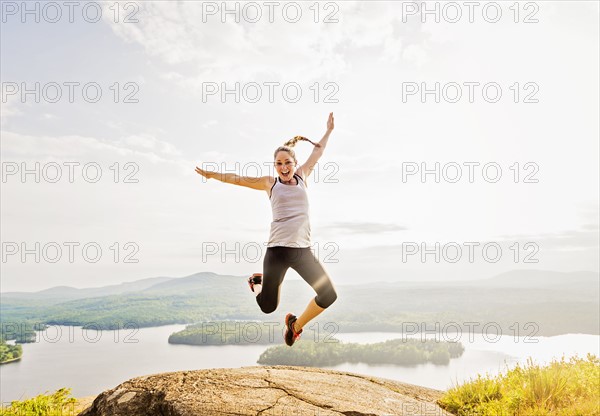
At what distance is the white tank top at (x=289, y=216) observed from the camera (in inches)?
262

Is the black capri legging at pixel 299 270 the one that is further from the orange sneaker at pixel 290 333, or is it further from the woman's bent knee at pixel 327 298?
the orange sneaker at pixel 290 333

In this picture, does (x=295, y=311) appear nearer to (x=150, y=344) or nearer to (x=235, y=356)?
(x=235, y=356)

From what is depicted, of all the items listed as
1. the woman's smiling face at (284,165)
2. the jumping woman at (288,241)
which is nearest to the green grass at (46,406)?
the jumping woman at (288,241)

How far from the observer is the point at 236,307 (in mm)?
103625

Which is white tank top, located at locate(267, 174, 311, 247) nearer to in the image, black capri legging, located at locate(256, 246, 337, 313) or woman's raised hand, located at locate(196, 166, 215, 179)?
black capri legging, located at locate(256, 246, 337, 313)

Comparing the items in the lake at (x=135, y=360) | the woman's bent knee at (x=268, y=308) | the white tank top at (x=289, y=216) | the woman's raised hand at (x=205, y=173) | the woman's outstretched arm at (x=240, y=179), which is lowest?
the lake at (x=135, y=360)

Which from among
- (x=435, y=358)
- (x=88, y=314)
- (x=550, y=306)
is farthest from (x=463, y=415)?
(x=88, y=314)

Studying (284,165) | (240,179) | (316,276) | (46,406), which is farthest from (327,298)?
(46,406)

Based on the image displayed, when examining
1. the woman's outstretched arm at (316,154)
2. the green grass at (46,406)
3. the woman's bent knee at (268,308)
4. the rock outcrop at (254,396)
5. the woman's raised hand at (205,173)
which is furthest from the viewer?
the green grass at (46,406)

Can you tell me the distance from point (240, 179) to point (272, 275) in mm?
1568

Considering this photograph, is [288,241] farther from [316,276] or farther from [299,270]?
[316,276]

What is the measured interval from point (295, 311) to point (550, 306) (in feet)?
200

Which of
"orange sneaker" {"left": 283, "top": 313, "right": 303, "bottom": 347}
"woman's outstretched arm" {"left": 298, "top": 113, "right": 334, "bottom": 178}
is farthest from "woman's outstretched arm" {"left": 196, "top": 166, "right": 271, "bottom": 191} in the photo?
"orange sneaker" {"left": 283, "top": 313, "right": 303, "bottom": 347}

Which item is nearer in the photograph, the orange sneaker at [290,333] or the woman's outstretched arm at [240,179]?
the woman's outstretched arm at [240,179]
